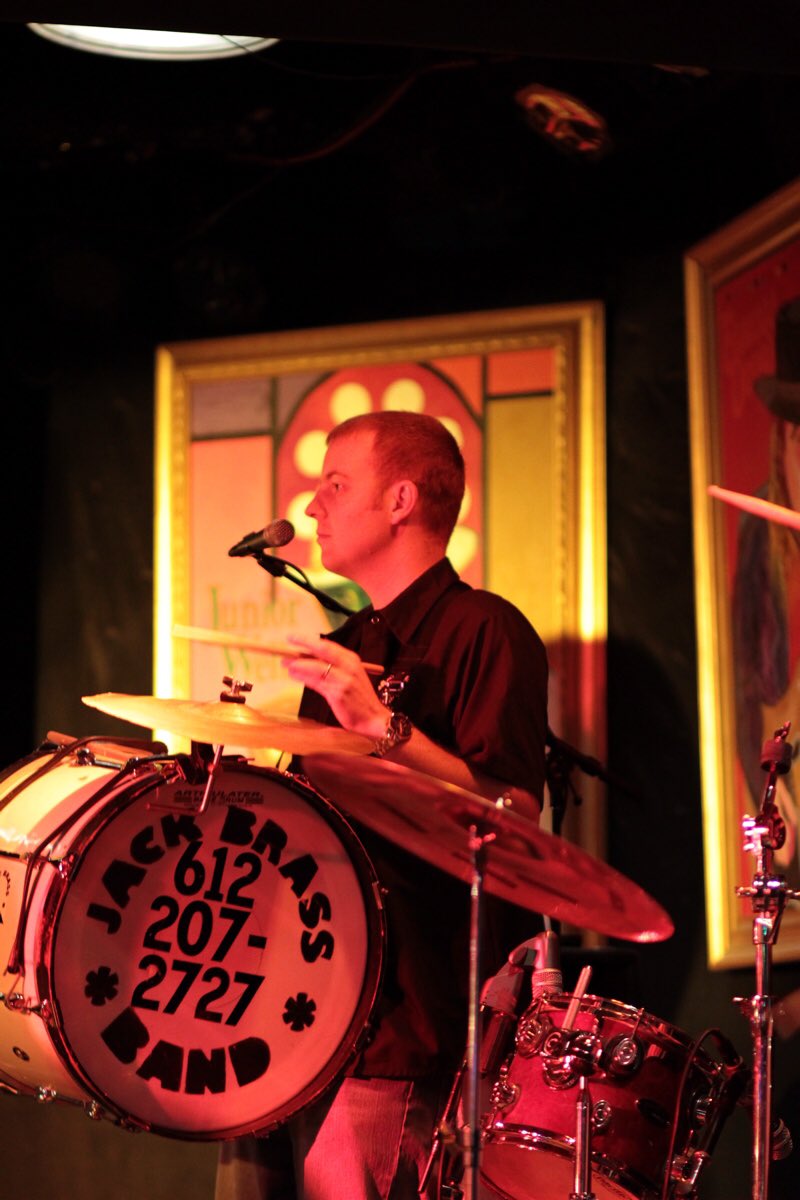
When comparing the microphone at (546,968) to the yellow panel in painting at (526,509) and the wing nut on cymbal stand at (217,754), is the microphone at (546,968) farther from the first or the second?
the yellow panel in painting at (526,509)

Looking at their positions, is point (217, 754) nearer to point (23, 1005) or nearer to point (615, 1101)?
point (23, 1005)

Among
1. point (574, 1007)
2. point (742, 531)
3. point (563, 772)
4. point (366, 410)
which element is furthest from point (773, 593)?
point (574, 1007)

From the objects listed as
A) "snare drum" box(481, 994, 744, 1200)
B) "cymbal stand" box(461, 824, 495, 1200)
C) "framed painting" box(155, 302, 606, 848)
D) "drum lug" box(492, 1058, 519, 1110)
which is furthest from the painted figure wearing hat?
"cymbal stand" box(461, 824, 495, 1200)

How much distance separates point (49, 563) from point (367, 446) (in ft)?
5.60

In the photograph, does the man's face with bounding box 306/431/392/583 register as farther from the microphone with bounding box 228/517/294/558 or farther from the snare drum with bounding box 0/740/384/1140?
the snare drum with bounding box 0/740/384/1140

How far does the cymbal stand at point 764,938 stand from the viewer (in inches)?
105

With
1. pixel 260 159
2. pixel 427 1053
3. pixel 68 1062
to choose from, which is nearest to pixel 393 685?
pixel 427 1053

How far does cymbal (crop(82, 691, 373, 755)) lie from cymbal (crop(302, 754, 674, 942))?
248mm

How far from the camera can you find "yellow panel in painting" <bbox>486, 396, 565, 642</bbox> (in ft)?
13.4

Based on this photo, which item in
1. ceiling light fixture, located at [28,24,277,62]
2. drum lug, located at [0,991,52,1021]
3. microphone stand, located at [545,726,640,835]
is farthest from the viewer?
ceiling light fixture, located at [28,24,277,62]

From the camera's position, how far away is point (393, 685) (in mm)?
2809

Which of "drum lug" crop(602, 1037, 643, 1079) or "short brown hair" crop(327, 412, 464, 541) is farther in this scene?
"short brown hair" crop(327, 412, 464, 541)

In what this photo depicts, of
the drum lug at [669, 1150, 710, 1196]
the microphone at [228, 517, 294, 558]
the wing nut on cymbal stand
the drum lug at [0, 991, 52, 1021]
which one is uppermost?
the microphone at [228, 517, 294, 558]

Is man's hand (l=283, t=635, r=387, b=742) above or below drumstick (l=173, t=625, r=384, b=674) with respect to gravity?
below
